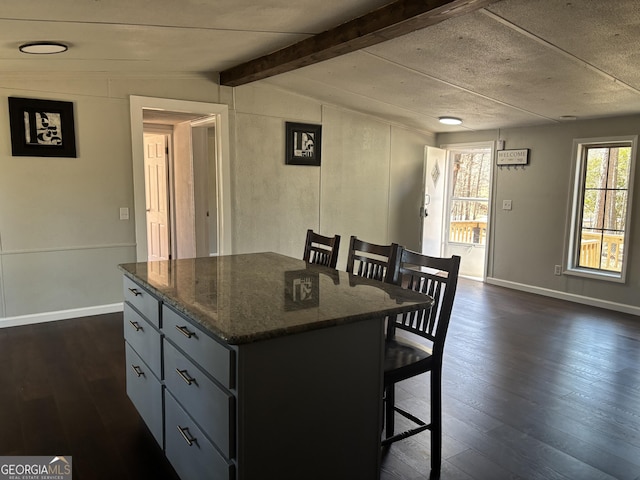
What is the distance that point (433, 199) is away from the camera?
6961mm

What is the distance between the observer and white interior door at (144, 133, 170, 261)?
667 centimetres

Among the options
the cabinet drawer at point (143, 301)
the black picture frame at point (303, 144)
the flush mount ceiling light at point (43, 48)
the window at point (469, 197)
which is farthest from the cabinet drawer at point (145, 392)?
the window at point (469, 197)

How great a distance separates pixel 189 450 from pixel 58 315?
3257mm

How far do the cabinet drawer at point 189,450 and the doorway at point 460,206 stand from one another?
5.41 m

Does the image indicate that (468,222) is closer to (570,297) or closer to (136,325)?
(570,297)

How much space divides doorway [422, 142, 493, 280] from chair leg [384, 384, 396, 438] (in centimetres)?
462

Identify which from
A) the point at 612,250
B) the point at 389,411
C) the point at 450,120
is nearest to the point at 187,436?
the point at 389,411

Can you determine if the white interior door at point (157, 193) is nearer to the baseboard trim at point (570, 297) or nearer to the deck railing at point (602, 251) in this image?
the baseboard trim at point (570, 297)

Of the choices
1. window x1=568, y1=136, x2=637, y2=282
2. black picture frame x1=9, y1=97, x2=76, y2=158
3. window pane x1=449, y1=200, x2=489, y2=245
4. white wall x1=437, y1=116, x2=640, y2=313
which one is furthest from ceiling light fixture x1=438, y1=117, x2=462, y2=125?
black picture frame x1=9, y1=97, x2=76, y2=158

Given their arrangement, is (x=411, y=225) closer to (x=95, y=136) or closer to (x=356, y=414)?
(x=95, y=136)

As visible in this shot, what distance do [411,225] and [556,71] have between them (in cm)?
370

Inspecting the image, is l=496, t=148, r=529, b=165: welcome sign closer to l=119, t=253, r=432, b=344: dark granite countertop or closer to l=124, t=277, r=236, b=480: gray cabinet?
l=119, t=253, r=432, b=344: dark granite countertop

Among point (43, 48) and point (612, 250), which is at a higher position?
point (43, 48)

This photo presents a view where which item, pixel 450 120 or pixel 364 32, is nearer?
pixel 364 32
